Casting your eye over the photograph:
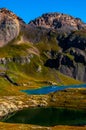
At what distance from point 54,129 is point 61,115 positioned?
71952 millimetres

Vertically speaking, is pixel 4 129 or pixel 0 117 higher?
pixel 4 129

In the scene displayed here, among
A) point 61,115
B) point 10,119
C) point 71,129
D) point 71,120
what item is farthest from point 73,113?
point 71,129

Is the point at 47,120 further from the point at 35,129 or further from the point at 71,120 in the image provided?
the point at 35,129

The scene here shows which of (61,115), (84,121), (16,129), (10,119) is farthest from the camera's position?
(61,115)

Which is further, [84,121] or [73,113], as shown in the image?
[73,113]

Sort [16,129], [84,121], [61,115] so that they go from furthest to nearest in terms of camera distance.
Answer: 1. [61,115]
2. [84,121]
3. [16,129]

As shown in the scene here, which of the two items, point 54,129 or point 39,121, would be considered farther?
point 39,121

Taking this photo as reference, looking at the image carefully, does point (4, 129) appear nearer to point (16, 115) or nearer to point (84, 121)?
point (84, 121)

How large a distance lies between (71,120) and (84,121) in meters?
7.96

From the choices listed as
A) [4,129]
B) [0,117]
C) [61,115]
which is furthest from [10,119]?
[4,129]

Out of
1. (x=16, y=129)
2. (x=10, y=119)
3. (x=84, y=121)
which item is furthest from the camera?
(x=10, y=119)

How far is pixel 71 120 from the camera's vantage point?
174 metres

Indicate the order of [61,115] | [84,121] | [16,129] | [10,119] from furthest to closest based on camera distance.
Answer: [61,115] → [10,119] → [84,121] → [16,129]

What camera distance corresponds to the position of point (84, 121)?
6683 inches
